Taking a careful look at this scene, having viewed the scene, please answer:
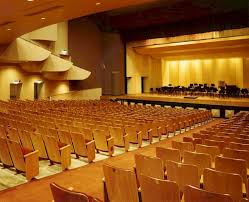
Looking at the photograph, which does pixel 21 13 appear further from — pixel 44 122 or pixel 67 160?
pixel 67 160

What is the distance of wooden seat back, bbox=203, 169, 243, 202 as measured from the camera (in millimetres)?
2801

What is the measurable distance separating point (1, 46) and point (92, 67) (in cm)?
674

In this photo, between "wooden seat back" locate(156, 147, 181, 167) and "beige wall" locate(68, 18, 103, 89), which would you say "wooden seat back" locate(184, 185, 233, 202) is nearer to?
"wooden seat back" locate(156, 147, 181, 167)

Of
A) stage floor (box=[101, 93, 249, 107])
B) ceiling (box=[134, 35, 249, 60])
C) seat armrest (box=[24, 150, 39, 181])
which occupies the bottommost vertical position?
seat armrest (box=[24, 150, 39, 181])

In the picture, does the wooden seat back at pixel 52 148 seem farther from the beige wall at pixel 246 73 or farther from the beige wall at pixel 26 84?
the beige wall at pixel 246 73

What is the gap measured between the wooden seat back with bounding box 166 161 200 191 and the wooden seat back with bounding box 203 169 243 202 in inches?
6.3

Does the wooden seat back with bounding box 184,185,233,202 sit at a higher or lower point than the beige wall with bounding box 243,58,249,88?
lower

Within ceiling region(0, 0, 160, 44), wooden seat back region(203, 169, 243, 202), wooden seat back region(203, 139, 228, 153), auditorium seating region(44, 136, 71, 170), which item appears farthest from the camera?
ceiling region(0, 0, 160, 44)

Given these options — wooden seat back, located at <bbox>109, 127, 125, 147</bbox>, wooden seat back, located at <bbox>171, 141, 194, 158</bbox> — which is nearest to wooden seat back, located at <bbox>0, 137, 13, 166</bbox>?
wooden seat back, located at <bbox>109, 127, 125, 147</bbox>

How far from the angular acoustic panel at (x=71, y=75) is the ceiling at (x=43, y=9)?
24.2 ft

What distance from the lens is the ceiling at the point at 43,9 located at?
716 centimetres

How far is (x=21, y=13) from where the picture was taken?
8.21 metres

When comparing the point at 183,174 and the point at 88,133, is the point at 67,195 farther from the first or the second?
the point at 88,133

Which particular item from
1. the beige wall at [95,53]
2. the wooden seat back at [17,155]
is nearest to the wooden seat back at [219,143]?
the wooden seat back at [17,155]
